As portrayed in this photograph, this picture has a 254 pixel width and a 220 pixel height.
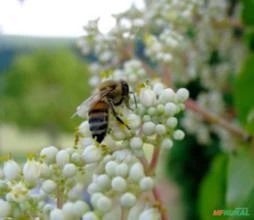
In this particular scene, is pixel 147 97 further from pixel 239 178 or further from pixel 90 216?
pixel 239 178

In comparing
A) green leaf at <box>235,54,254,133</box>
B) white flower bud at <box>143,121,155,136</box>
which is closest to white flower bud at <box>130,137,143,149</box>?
white flower bud at <box>143,121,155,136</box>

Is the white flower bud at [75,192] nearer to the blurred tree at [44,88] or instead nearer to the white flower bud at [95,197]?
the white flower bud at [95,197]

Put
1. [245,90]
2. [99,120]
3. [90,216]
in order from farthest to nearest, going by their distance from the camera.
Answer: [245,90] → [99,120] → [90,216]

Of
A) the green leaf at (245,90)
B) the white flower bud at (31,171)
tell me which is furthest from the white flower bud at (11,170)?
the green leaf at (245,90)

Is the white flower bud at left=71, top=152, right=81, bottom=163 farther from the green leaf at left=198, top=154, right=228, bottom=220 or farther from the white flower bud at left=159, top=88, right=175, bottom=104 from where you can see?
the green leaf at left=198, top=154, right=228, bottom=220

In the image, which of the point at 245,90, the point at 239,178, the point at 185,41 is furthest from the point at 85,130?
the point at 185,41

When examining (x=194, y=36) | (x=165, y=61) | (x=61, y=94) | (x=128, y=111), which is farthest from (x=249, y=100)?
(x=61, y=94)

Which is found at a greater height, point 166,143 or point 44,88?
point 44,88

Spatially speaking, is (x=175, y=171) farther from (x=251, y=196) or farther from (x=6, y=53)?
(x=6, y=53)
